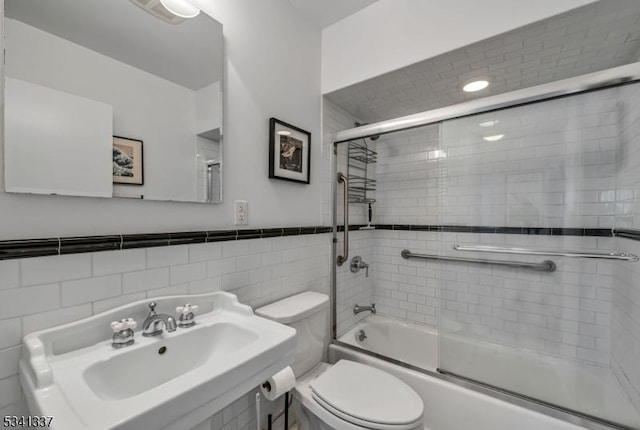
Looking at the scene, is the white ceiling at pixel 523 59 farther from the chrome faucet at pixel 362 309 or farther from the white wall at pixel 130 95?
the chrome faucet at pixel 362 309

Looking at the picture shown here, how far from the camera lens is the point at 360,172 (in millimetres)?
2387

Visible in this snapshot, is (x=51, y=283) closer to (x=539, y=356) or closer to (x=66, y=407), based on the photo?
(x=66, y=407)

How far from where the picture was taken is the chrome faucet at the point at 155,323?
3.07ft

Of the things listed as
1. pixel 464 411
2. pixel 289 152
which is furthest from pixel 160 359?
pixel 464 411

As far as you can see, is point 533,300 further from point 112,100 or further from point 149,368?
point 112,100

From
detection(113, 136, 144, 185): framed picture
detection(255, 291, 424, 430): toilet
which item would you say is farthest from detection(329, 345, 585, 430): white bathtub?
detection(113, 136, 144, 185): framed picture

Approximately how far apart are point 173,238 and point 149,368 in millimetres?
461

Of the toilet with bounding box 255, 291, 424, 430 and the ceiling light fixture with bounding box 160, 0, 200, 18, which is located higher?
the ceiling light fixture with bounding box 160, 0, 200, 18

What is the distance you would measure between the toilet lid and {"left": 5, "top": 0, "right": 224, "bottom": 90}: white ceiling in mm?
1526

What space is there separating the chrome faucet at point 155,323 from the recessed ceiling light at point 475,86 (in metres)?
2.17

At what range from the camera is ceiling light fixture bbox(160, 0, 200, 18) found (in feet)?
3.59

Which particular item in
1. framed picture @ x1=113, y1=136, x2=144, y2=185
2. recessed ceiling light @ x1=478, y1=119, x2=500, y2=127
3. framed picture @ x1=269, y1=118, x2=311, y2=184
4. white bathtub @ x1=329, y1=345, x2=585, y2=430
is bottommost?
white bathtub @ x1=329, y1=345, x2=585, y2=430

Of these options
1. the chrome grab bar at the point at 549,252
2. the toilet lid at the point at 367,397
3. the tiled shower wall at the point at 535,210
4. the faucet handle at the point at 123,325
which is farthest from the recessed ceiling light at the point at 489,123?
the faucet handle at the point at 123,325

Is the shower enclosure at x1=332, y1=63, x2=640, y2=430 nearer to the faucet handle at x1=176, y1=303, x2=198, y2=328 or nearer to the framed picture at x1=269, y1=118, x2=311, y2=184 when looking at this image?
the framed picture at x1=269, y1=118, x2=311, y2=184
